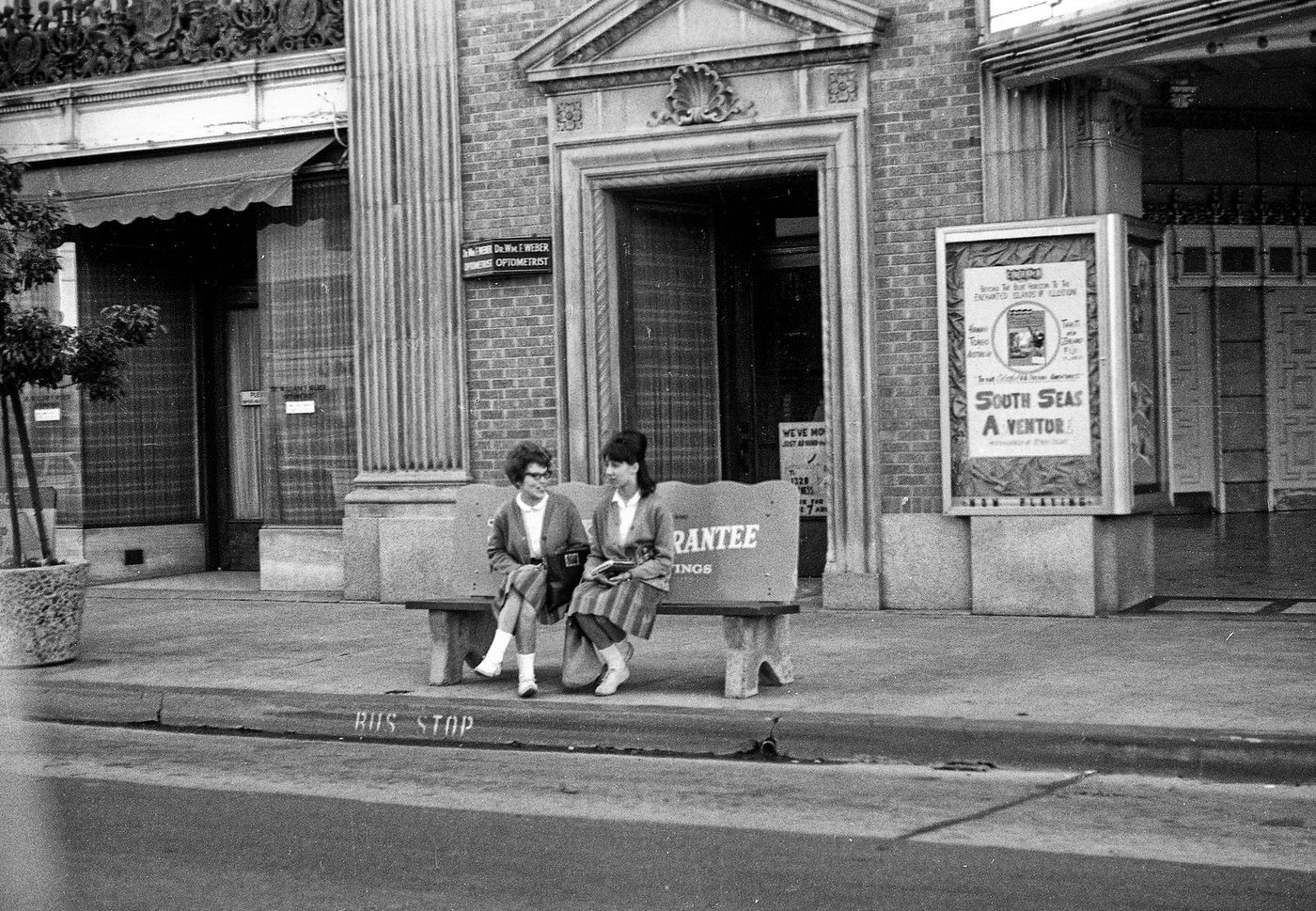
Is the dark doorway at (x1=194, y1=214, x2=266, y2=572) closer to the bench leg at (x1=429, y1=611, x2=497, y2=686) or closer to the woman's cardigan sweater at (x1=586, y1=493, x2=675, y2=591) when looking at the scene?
the bench leg at (x1=429, y1=611, x2=497, y2=686)

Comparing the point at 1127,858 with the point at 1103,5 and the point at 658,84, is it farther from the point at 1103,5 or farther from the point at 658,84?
the point at 658,84

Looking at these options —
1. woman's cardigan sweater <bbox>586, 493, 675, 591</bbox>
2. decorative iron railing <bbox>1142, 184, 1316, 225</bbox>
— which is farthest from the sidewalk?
decorative iron railing <bbox>1142, 184, 1316, 225</bbox>

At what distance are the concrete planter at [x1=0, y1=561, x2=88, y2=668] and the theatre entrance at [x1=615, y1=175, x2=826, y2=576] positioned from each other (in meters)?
4.55

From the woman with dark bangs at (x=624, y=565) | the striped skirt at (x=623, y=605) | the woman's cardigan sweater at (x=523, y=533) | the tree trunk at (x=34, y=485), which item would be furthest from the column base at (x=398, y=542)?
the striped skirt at (x=623, y=605)

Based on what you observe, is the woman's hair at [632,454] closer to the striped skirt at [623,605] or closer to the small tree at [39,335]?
the striped skirt at [623,605]

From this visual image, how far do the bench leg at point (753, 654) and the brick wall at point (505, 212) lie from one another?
4819 millimetres

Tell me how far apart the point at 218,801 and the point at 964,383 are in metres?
6.56

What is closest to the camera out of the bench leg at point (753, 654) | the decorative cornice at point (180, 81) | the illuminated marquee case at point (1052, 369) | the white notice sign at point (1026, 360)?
the bench leg at point (753, 654)

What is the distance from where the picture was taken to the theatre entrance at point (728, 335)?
45.4ft

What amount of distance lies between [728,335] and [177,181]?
16.5 ft

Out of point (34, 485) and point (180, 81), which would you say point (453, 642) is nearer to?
point (34, 485)

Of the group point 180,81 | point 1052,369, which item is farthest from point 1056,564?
point 180,81

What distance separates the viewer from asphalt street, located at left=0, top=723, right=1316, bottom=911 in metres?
5.53

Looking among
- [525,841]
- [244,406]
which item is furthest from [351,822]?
[244,406]
